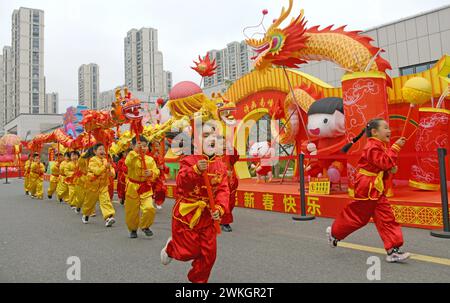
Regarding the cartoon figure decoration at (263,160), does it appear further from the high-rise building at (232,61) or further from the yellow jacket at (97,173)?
the high-rise building at (232,61)

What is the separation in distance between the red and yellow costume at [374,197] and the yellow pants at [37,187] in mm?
10733

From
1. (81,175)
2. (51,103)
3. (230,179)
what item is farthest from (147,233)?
(51,103)

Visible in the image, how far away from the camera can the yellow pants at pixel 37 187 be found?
11836 millimetres

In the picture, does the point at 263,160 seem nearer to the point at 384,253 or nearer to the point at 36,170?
the point at 384,253

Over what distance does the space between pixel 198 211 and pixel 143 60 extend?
39.7 meters

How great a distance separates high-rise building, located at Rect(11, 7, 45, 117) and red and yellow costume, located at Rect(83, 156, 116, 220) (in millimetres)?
49292

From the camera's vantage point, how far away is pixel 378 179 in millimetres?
3719

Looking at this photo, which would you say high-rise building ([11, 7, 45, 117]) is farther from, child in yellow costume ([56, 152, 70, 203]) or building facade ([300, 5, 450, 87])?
building facade ([300, 5, 450, 87])

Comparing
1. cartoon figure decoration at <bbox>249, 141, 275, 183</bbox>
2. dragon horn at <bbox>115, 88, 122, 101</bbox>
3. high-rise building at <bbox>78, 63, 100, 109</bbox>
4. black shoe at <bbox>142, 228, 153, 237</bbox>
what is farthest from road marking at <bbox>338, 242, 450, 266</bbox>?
high-rise building at <bbox>78, 63, 100, 109</bbox>

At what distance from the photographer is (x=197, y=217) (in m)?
2.85

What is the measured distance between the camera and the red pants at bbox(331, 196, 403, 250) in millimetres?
3522

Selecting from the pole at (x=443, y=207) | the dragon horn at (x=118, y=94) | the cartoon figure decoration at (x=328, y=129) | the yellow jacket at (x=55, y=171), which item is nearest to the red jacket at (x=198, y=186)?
the dragon horn at (x=118, y=94)

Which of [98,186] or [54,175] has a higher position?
[54,175]

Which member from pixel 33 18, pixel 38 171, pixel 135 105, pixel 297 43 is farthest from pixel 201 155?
pixel 33 18
